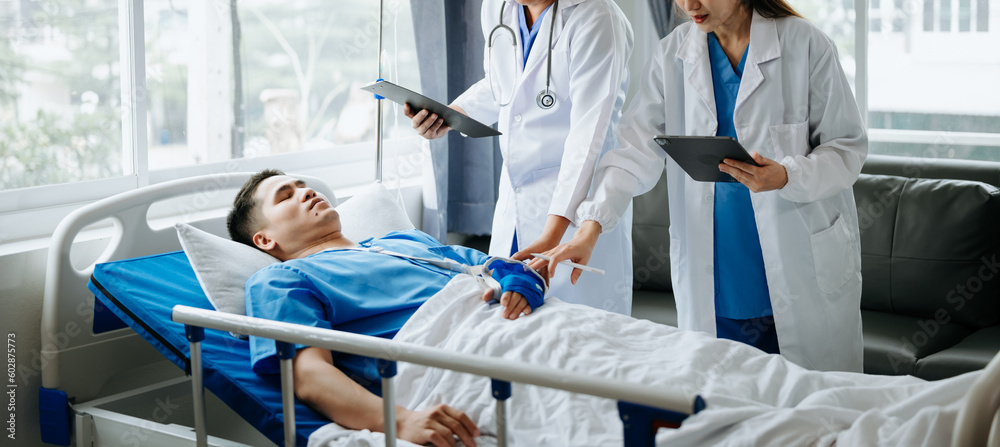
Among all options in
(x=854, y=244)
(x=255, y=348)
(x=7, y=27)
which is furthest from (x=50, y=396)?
(x=854, y=244)

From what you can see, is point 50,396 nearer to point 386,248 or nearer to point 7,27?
point 386,248

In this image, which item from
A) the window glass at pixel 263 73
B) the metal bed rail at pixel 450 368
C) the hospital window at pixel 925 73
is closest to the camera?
the metal bed rail at pixel 450 368

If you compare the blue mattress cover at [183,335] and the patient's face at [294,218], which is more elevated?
the patient's face at [294,218]

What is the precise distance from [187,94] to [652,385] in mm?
2289

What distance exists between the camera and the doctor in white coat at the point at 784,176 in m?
1.69

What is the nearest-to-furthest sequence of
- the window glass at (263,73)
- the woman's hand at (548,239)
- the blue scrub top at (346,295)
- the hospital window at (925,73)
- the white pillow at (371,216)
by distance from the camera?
the blue scrub top at (346,295)
the woman's hand at (548,239)
the white pillow at (371,216)
the window glass at (263,73)
the hospital window at (925,73)

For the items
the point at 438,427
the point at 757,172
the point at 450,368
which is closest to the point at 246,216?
the point at 438,427

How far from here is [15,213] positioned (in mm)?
2213

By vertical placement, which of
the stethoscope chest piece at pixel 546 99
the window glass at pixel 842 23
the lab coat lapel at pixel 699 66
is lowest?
the stethoscope chest piece at pixel 546 99

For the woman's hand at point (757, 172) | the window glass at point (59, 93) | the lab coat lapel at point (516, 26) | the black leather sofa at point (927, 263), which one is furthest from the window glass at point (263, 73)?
the woman's hand at point (757, 172)

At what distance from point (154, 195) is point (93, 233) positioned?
12.2 inches

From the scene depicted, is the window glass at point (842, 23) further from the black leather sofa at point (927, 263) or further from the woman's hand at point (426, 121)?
the woman's hand at point (426, 121)

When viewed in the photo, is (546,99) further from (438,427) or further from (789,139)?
(438,427)

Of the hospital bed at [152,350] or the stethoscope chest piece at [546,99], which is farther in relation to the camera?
the stethoscope chest piece at [546,99]
